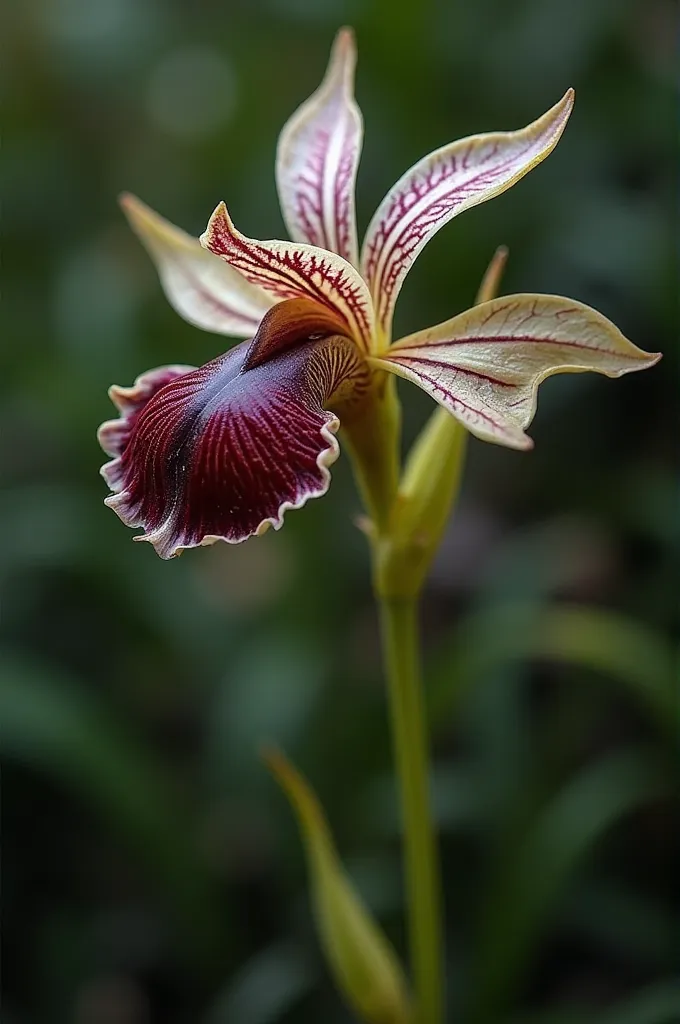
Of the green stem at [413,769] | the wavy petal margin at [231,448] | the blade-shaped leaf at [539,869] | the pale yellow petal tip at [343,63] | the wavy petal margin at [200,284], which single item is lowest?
the blade-shaped leaf at [539,869]

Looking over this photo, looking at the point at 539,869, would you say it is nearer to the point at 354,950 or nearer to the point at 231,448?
the point at 354,950

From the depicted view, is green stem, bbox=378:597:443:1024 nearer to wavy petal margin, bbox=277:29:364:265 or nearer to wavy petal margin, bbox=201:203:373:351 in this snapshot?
wavy petal margin, bbox=201:203:373:351

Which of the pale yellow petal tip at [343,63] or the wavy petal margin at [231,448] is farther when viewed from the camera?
the pale yellow petal tip at [343,63]

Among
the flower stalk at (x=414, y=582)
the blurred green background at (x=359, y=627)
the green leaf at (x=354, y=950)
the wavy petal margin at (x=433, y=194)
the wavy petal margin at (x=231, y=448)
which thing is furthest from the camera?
the blurred green background at (x=359, y=627)

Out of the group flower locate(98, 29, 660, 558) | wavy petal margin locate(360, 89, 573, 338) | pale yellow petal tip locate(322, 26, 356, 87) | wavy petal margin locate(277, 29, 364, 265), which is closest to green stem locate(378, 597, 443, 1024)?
flower locate(98, 29, 660, 558)

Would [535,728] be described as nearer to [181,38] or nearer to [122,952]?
[122,952]

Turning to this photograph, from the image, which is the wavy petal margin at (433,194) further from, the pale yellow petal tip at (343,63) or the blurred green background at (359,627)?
the blurred green background at (359,627)

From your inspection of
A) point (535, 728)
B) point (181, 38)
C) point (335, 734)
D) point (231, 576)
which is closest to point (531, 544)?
point (535, 728)

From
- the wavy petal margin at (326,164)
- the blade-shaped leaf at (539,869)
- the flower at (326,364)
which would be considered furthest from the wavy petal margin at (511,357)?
the blade-shaped leaf at (539,869)
